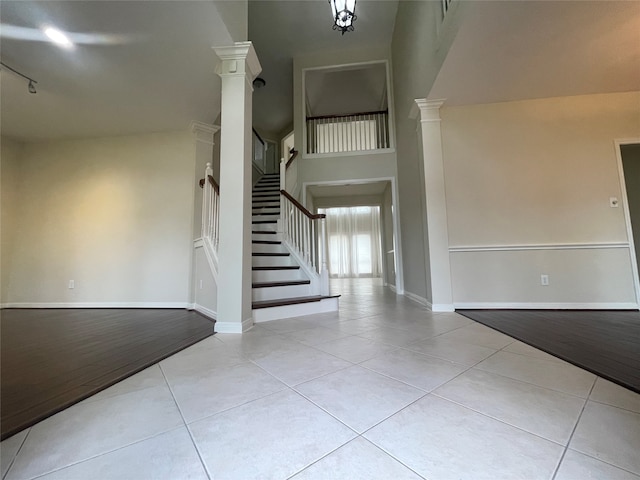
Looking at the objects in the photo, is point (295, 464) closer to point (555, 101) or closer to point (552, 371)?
point (552, 371)

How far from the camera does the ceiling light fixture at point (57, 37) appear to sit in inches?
81.2

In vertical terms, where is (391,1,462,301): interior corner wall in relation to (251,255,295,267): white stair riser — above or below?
above

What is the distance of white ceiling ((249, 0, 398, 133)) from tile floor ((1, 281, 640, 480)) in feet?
17.2

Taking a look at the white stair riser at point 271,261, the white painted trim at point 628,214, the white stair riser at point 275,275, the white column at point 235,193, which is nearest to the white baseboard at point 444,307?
the white stair riser at point 275,275

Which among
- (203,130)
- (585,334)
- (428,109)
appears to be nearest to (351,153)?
(428,109)

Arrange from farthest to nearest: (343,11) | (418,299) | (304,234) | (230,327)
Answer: (418,299), (304,234), (343,11), (230,327)

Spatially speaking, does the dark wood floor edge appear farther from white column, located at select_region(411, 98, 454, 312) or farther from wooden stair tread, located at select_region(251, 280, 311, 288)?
white column, located at select_region(411, 98, 454, 312)

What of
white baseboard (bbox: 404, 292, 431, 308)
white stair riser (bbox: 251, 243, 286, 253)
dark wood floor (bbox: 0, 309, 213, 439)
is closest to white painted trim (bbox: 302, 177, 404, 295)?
white baseboard (bbox: 404, 292, 431, 308)

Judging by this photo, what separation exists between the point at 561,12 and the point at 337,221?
7629mm

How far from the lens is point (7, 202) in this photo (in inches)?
145

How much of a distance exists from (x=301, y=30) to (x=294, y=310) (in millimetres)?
4902

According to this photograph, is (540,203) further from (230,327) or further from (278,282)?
(230,327)

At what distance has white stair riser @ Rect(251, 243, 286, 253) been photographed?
3225 millimetres

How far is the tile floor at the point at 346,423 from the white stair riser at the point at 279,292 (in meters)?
1.11
